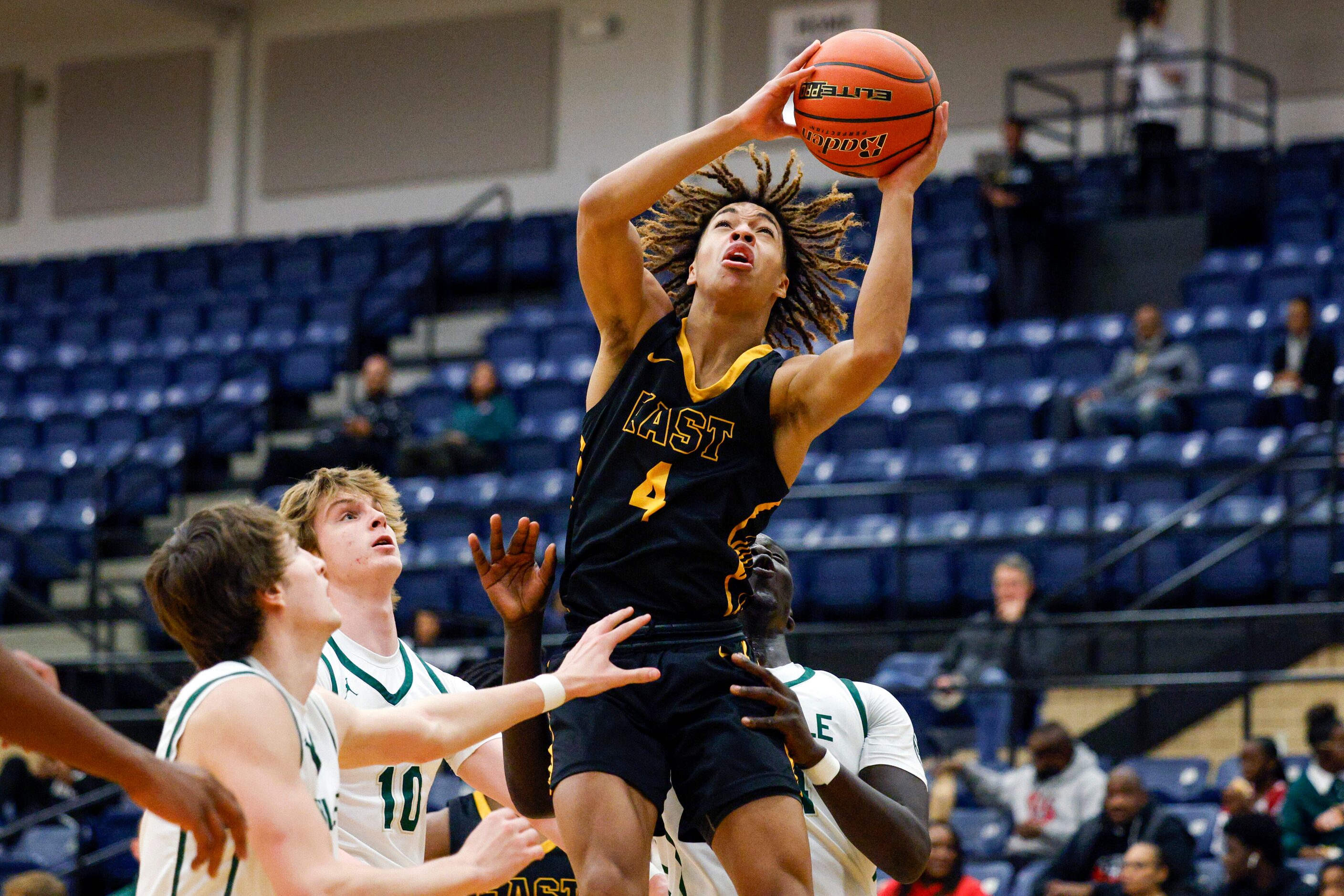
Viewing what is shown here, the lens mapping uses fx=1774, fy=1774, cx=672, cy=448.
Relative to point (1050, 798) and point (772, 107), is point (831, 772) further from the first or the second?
point (1050, 798)

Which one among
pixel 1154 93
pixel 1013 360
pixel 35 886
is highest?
pixel 1154 93

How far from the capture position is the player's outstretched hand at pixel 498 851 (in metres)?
3.23

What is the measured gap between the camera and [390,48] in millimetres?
19562

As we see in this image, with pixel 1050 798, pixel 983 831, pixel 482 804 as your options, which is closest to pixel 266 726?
pixel 482 804

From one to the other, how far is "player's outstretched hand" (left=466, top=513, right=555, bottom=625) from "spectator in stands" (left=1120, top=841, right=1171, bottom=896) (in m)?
3.59

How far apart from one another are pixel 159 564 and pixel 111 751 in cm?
59

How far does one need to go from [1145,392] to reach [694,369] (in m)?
7.76

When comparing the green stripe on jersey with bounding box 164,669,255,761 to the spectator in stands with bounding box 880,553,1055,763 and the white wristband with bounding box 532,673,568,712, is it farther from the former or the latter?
the spectator in stands with bounding box 880,553,1055,763

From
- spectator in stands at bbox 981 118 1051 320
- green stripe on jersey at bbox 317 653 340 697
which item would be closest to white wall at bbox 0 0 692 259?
spectator in stands at bbox 981 118 1051 320

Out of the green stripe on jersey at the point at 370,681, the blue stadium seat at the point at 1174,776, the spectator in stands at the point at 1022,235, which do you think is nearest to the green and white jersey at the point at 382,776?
the green stripe on jersey at the point at 370,681

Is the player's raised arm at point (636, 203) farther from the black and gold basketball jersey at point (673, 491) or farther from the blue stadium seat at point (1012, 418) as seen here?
the blue stadium seat at point (1012, 418)

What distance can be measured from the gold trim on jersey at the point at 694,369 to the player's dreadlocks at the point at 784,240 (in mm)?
276

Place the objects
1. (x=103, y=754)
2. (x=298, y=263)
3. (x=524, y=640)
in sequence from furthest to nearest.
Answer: (x=298, y=263) → (x=524, y=640) → (x=103, y=754)

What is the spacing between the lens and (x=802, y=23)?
17469mm
